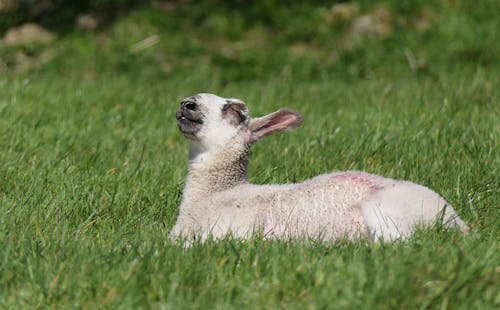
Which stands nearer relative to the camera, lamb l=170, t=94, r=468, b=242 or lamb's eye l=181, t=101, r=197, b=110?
lamb l=170, t=94, r=468, b=242

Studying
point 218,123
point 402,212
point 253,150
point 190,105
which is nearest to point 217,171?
point 218,123

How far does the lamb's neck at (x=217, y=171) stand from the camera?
5410 mm

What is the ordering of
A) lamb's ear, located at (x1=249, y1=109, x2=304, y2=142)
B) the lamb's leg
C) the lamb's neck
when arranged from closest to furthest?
the lamb's leg, the lamb's neck, lamb's ear, located at (x1=249, y1=109, x2=304, y2=142)

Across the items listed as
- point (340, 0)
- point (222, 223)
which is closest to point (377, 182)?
point (222, 223)

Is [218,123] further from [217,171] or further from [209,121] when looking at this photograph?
[217,171]

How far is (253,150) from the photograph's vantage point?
712cm

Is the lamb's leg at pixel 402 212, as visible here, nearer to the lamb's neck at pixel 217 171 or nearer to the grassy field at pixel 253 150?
the grassy field at pixel 253 150

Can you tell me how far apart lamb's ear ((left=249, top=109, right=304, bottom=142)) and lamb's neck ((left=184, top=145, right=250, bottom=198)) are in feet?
0.53

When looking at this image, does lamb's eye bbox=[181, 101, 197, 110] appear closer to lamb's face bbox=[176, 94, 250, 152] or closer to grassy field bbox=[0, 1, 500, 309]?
lamb's face bbox=[176, 94, 250, 152]

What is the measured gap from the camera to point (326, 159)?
6629mm

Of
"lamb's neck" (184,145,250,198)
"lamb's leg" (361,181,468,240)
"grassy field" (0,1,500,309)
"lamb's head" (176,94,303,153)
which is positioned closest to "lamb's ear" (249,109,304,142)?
"lamb's head" (176,94,303,153)

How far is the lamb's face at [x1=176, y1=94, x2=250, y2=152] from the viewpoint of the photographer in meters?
5.42

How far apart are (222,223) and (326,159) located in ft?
5.86

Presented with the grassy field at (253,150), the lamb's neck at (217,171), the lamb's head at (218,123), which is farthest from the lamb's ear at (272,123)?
the grassy field at (253,150)
